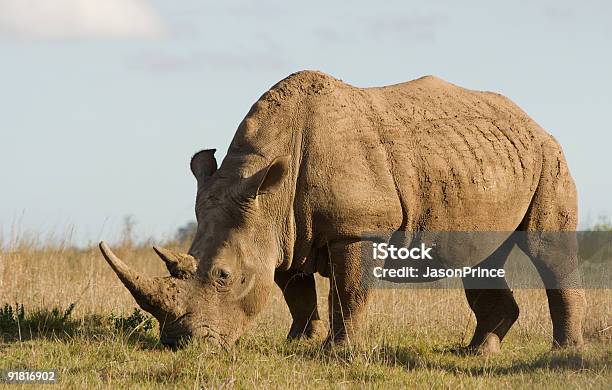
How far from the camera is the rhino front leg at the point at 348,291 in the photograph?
952 cm

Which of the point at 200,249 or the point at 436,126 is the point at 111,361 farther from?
the point at 436,126

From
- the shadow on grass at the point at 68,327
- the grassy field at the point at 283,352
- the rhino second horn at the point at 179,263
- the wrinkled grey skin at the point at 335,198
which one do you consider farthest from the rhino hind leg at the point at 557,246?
the shadow on grass at the point at 68,327

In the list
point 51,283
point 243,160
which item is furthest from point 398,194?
point 51,283

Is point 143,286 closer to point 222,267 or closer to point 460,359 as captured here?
point 222,267

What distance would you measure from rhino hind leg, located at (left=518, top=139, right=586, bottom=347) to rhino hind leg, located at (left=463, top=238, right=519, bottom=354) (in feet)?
1.08

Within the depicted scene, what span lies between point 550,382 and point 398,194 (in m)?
2.15

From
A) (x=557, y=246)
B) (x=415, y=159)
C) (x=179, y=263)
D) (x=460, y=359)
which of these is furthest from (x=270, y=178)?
(x=557, y=246)

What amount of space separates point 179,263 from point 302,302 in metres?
Result: 1.76

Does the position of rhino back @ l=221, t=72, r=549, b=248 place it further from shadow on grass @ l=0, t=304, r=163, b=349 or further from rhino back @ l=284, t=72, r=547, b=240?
shadow on grass @ l=0, t=304, r=163, b=349

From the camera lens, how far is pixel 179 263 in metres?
9.11

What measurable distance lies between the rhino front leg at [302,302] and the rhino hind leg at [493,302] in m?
1.60

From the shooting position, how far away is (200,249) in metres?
9.37

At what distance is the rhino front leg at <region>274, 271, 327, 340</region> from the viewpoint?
10.4 metres

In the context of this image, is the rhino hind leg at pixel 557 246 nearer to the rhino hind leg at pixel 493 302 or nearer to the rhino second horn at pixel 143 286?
the rhino hind leg at pixel 493 302
